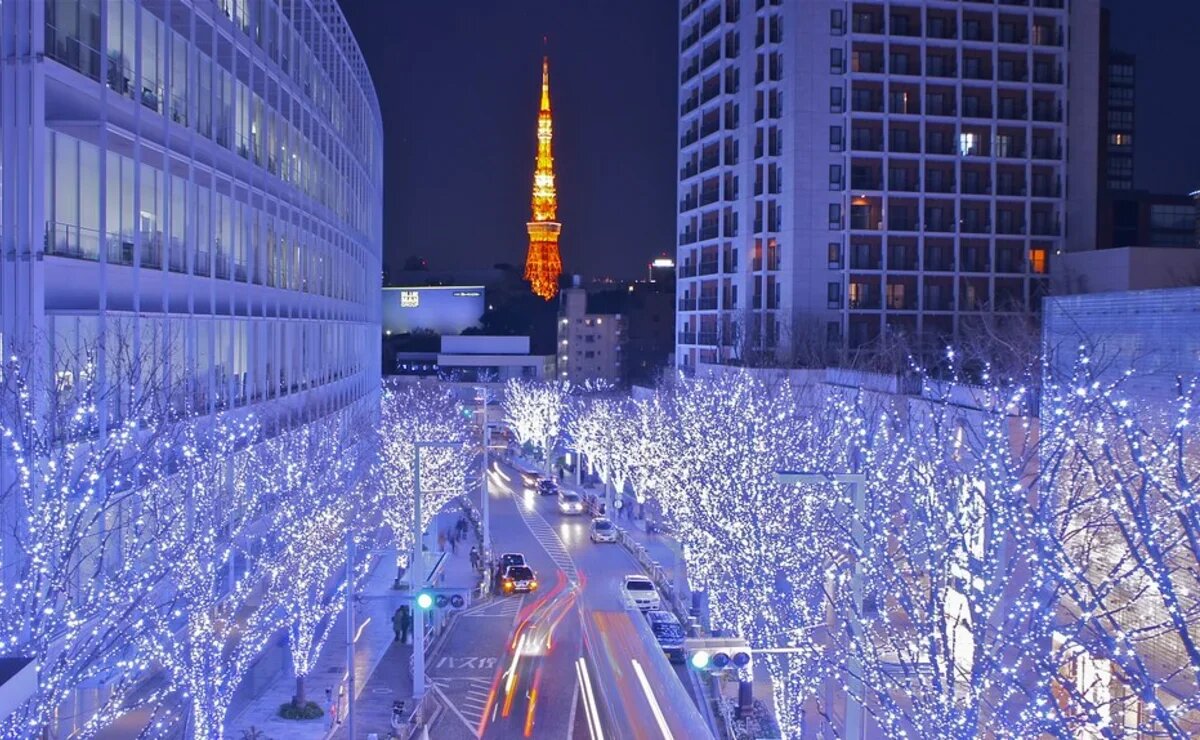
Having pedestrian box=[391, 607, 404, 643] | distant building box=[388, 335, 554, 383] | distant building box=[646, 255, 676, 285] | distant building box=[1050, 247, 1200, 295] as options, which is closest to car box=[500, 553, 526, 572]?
pedestrian box=[391, 607, 404, 643]

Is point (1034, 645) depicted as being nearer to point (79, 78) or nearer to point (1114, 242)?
point (79, 78)

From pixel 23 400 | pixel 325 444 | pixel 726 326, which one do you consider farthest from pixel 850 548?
pixel 726 326

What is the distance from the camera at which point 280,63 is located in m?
22.4

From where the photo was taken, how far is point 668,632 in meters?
22.2

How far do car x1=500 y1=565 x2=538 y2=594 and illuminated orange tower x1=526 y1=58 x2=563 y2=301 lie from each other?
82889mm

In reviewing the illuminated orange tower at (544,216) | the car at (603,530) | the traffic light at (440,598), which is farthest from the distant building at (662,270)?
the traffic light at (440,598)

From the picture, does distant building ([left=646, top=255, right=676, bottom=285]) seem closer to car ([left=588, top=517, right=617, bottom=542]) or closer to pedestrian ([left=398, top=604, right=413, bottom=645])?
car ([left=588, top=517, right=617, bottom=542])

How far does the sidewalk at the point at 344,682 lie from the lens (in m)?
16.8

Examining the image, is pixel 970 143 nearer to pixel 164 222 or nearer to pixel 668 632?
pixel 668 632

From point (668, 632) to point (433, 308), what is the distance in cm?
7726

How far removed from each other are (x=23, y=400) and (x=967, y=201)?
38916 mm

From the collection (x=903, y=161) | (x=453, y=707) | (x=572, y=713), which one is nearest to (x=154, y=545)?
(x=453, y=707)

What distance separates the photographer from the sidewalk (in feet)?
55.2

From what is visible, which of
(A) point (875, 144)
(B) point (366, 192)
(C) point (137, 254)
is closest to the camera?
(C) point (137, 254)
